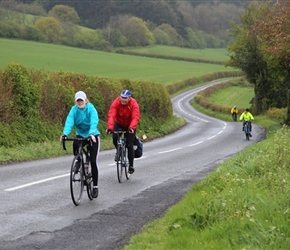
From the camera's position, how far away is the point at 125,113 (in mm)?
13734

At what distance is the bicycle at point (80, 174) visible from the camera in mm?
10538

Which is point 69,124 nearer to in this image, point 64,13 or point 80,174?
point 80,174

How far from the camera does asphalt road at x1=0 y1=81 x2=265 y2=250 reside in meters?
8.16

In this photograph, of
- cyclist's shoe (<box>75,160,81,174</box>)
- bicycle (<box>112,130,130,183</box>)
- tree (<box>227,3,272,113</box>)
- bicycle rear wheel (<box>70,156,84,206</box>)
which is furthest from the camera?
tree (<box>227,3,272,113</box>)

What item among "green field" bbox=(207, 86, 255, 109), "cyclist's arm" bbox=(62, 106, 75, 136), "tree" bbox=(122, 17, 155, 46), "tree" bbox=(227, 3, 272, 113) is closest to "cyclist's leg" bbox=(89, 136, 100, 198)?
"cyclist's arm" bbox=(62, 106, 75, 136)

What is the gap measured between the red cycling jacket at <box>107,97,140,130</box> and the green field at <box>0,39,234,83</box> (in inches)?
2519

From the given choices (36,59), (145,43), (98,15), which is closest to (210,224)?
(36,59)

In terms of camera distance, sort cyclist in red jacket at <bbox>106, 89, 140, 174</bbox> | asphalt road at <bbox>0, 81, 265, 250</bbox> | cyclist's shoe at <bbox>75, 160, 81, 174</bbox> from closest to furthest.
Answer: asphalt road at <bbox>0, 81, 265, 250</bbox>
cyclist's shoe at <bbox>75, 160, 81, 174</bbox>
cyclist in red jacket at <bbox>106, 89, 140, 174</bbox>

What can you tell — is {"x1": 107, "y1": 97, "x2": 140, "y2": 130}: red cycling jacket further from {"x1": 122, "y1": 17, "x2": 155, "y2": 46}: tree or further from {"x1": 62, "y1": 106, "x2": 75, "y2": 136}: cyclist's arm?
{"x1": 122, "y1": 17, "x2": 155, "y2": 46}: tree

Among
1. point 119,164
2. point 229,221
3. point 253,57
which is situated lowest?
point 253,57

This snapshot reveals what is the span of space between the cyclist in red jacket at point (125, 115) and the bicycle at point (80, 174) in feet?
7.29

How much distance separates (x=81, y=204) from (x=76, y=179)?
0.46m

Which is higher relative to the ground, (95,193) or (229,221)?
(229,221)

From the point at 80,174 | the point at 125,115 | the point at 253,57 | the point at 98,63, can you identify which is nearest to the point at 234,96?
the point at 98,63
